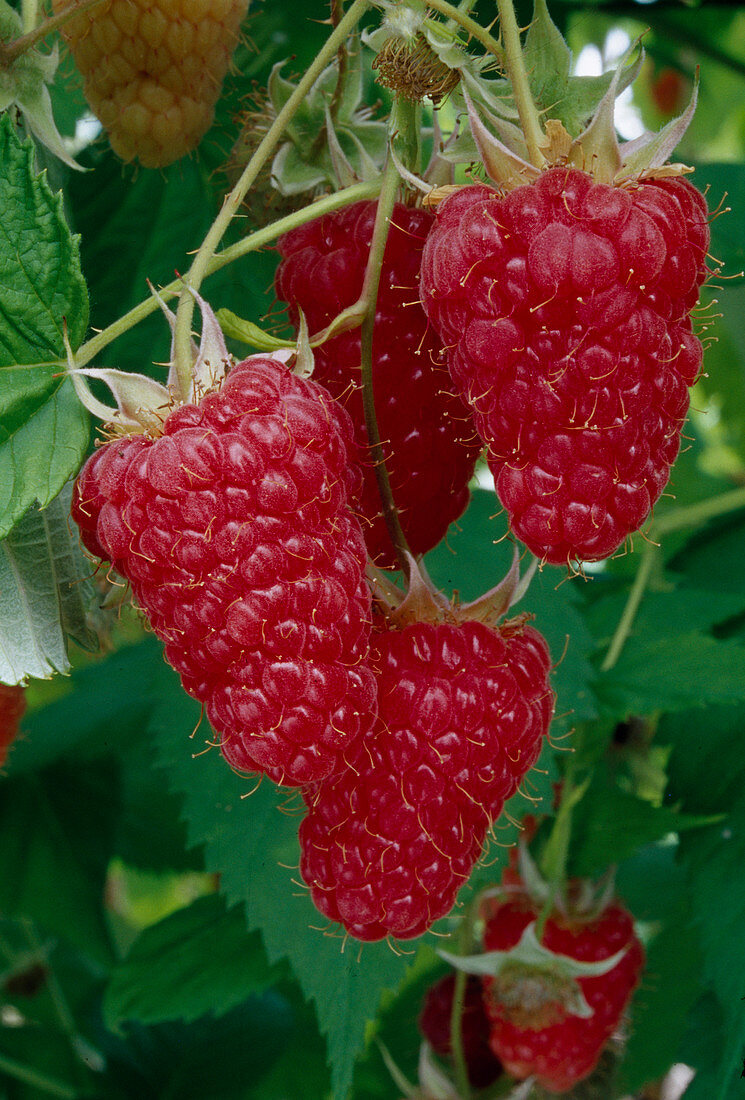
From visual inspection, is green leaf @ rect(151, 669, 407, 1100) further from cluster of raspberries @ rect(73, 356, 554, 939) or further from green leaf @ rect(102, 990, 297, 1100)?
green leaf @ rect(102, 990, 297, 1100)

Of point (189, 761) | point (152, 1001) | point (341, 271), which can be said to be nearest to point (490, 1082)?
point (152, 1001)

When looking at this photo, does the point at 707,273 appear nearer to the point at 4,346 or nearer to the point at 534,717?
the point at 534,717

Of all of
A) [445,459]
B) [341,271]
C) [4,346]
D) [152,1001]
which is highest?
[4,346]

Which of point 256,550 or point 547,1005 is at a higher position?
point 256,550

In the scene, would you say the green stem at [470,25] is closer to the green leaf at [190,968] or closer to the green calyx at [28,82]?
the green calyx at [28,82]

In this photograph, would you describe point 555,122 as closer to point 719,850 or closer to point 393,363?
point 393,363

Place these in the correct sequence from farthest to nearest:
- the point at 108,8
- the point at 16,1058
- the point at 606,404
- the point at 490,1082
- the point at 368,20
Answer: the point at 16,1058
the point at 490,1082
the point at 368,20
the point at 108,8
the point at 606,404

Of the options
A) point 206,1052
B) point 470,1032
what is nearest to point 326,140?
point 470,1032
